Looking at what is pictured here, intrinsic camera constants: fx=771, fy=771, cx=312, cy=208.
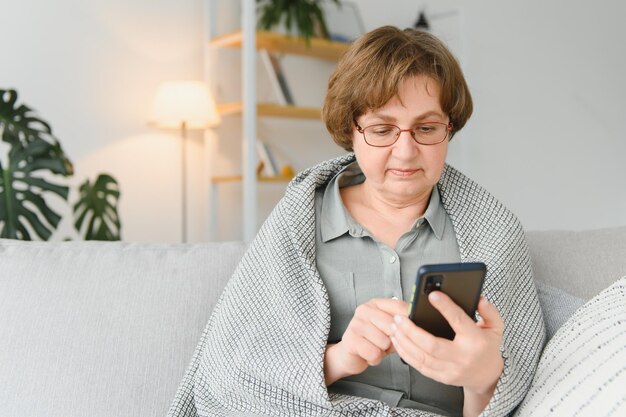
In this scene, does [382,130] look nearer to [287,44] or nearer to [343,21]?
[287,44]

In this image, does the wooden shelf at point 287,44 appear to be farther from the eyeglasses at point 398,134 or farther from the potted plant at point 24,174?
the eyeglasses at point 398,134

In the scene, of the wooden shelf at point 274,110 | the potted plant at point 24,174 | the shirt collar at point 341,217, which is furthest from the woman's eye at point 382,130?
the wooden shelf at point 274,110

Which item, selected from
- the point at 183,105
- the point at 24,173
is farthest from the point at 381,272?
the point at 183,105

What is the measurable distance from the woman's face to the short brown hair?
0.04 feet

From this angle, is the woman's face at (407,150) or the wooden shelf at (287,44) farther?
the wooden shelf at (287,44)

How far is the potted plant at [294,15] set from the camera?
11.6 feet

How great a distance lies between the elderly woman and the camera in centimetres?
107

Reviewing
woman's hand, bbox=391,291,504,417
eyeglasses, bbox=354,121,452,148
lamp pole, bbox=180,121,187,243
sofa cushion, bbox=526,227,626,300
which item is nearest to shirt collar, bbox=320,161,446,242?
eyeglasses, bbox=354,121,452,148

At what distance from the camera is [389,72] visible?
3.83 ft

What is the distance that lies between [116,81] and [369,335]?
9.35 ft

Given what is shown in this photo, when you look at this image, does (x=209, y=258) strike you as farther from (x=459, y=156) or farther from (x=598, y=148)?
(x=598, y=148)

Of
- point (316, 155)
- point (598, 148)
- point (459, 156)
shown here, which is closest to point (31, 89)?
point (316, 155)

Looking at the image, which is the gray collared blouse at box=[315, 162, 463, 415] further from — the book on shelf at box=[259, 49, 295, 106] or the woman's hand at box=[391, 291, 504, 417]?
the book on shelf at box=[259, 49, 295, 106]

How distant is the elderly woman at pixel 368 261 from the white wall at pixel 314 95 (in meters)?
2.38
